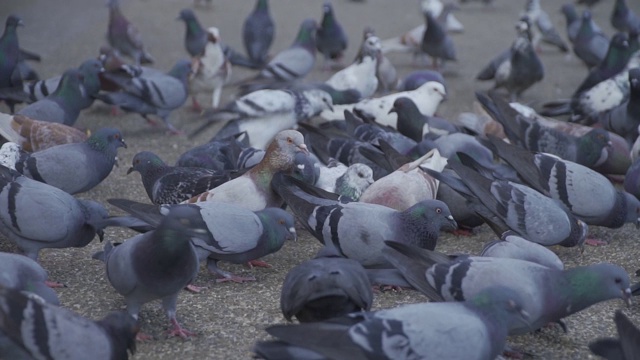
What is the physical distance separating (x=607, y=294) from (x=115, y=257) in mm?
2336

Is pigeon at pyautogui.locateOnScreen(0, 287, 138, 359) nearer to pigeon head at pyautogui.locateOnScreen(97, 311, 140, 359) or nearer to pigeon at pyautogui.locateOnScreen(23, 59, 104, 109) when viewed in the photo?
pigeon head at pyautogui.locateOnScreen(97, 311, 140, 359)

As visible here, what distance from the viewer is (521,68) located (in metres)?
9.23

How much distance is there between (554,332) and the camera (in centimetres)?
445

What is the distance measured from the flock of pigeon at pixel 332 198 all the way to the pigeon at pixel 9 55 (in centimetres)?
2

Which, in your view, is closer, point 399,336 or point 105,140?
point 399,336

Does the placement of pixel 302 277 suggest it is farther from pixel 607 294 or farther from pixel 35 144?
pixel 35 144

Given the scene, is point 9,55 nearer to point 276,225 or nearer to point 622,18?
point 276,225

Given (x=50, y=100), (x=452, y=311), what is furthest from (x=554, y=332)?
(x=50, y=100)

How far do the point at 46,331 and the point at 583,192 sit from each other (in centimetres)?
368

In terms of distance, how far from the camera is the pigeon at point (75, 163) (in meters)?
5.70

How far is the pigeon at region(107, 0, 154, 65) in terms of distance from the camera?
33.8ft

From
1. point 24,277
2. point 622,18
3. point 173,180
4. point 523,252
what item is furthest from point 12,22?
point 622,18

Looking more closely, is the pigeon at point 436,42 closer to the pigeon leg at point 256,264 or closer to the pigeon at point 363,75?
the pigeon at point 363,75

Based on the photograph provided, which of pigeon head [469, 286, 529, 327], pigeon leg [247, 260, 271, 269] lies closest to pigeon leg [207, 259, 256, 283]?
pigeon leg [247, 260, 271, 269]
